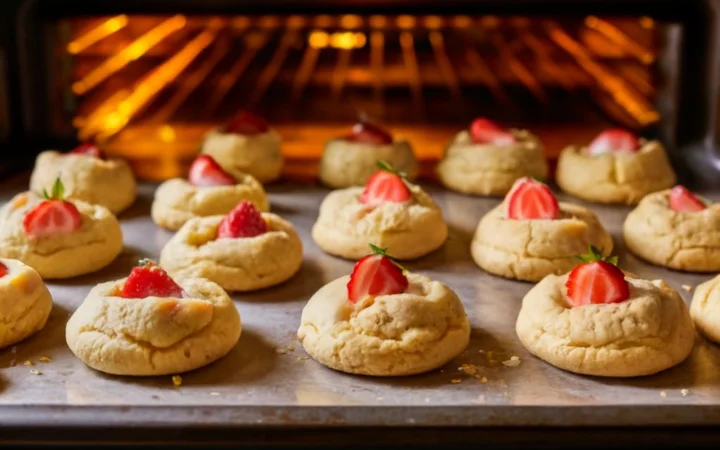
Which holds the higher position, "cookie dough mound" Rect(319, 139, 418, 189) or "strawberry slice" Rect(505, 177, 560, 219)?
"strawberry slice" Rect(505, 177, 560, 219)

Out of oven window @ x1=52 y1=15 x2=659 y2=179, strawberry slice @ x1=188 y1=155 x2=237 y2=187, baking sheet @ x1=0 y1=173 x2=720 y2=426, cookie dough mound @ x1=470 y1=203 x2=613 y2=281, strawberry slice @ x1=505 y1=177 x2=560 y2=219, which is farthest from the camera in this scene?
oven window @ x1=52 y1=15 x2=659 y2=179

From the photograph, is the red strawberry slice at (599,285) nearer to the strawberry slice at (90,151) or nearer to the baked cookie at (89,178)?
the baked cookie at (89,178)

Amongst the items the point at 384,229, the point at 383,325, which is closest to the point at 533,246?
the point at 384,229

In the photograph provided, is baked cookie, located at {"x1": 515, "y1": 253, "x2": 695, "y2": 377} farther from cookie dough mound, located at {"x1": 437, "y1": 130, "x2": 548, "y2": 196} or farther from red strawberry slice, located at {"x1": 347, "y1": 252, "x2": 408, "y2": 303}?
cookie dough mound, located at {"x1": 437, "y1": 130, "x2": 548, "y2": 196}

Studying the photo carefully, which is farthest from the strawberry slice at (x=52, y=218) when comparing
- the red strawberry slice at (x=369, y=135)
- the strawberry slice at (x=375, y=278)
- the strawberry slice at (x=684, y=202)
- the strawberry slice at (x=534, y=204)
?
the strawberry slice at (x=684, y=202)

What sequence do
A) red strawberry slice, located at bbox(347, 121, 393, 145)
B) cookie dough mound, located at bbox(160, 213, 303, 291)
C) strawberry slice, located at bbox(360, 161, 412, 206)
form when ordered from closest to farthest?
cookie dough mound, located at bbox(160, 213, 303, 291) → strawberry slice, located at bbox(360, 161, 412, 206) → red strawberry slice, located at bbox(347, 121, 393, 145)

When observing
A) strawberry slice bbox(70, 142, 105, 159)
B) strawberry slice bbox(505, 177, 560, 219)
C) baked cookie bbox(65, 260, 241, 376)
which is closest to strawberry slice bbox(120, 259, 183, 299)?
baked cookie bbox(65, 260, 241, 376)
